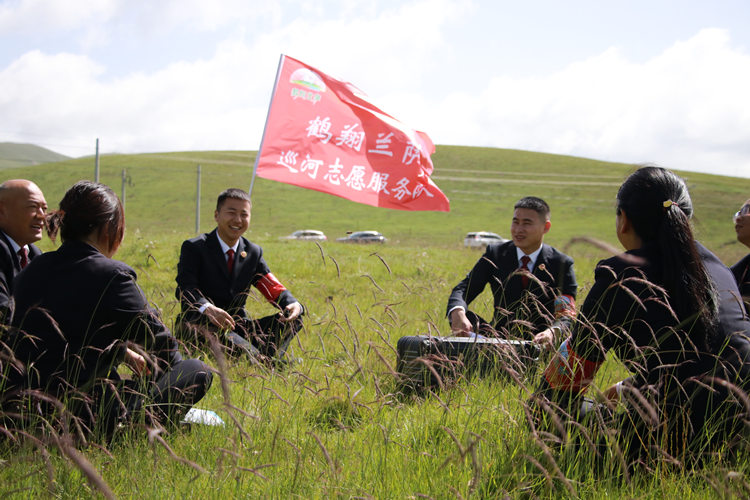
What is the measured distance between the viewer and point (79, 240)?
115 inches

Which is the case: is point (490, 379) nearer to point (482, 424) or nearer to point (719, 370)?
point (482, 424)

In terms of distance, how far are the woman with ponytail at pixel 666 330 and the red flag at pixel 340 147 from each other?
4.34 metres

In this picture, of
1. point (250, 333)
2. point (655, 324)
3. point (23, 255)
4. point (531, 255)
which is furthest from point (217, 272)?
point (655, 324)

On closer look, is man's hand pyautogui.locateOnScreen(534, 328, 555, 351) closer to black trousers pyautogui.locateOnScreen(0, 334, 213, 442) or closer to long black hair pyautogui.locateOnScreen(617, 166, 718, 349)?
long black hair pyautogui.locateOnScreen(617, 166, 718, 349)

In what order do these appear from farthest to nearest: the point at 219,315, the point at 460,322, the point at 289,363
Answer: the point at 460,322, the point at 219,315, the point at 289,363

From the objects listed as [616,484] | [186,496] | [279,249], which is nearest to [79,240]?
[186,496]

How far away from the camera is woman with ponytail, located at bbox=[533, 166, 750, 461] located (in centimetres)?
249

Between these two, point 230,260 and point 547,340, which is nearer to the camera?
point 547,340

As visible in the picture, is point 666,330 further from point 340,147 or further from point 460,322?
point 340,147

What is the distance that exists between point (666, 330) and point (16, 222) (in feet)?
13.2

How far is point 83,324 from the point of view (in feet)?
9.09

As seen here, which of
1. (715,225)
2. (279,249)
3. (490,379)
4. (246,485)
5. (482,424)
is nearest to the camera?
(246,485)

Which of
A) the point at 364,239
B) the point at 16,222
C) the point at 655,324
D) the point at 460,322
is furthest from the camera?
the point at 364,239

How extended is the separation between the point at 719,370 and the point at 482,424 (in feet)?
3.59
